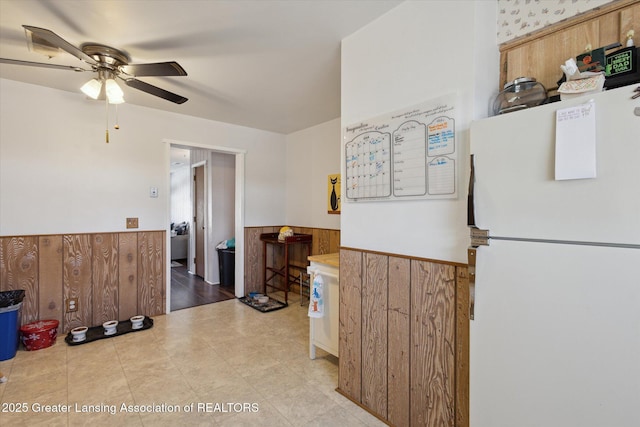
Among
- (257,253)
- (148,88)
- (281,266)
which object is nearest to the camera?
(148,88)

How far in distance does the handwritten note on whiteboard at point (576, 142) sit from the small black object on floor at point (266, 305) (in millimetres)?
3299

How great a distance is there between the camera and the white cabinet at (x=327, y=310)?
2.26 meters

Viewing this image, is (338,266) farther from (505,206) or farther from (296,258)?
(296,258)

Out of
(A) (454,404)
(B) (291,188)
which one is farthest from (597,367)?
(B) (291,188)

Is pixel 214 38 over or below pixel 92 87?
over

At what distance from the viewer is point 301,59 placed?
7.59 ft

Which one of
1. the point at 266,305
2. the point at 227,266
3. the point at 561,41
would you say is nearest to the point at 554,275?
the point at 561,41

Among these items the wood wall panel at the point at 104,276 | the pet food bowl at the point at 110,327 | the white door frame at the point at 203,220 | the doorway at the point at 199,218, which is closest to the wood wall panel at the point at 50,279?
the wood wall panel at the point at 104,276

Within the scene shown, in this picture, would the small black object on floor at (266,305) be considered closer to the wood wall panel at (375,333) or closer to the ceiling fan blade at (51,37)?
the wood wall panel at (375,333)

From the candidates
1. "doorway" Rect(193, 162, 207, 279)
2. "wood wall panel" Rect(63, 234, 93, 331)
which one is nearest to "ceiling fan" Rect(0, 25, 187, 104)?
"wood wall panel" Rect(63, 234, 93, 331)

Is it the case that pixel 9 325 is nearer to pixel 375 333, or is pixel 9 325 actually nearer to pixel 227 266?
pixel 227 266

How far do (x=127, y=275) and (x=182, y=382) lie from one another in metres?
1.73

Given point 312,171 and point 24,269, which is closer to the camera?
point 24,269

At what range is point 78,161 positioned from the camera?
3.04 metres
